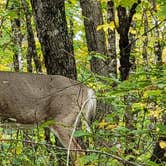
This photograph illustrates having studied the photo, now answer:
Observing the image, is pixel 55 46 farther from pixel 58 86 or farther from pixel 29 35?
pixel 29 35

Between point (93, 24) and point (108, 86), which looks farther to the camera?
point (93, 24)

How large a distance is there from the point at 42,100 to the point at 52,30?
1.19m

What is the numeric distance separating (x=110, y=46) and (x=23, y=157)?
9.22 feet

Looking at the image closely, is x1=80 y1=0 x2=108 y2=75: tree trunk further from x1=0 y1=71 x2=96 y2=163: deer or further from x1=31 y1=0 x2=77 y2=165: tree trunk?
x1=31 y1=0 x2=77 y2=165: tree trunk

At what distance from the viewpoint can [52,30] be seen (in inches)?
252

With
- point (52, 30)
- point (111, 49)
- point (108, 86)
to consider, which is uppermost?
point (52, 30)

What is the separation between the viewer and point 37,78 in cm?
729

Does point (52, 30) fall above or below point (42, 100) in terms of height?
above

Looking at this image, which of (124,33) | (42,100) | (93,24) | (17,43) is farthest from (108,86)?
(17,43)

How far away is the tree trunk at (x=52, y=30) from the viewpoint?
638cm

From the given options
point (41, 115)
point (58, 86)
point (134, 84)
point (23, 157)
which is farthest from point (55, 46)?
point (134, 84)

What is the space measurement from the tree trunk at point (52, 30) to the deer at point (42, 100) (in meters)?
0.31

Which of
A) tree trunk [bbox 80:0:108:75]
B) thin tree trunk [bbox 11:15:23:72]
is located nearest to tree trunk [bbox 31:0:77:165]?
tree trunk [bbox 80:0:108:75]

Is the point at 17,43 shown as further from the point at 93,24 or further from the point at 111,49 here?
the point at 111,49
